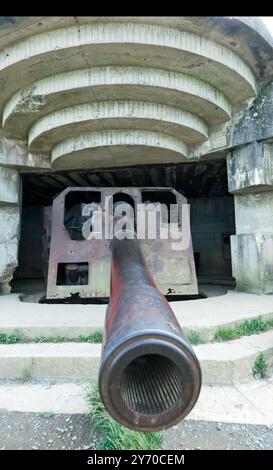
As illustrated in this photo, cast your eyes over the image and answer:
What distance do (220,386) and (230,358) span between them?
21 centimetres

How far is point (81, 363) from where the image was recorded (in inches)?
92.9

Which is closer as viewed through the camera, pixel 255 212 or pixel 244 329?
pixel 244 329

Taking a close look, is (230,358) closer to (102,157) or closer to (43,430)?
A: (43,430)

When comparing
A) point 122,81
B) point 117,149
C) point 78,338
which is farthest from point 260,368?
point 117,149

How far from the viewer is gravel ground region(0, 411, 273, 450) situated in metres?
1.61

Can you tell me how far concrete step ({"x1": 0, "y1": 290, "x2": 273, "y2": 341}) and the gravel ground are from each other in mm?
1007

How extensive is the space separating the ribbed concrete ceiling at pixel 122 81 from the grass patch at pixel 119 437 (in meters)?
3.37

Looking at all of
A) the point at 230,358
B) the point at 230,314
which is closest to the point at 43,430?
the point at 230,358

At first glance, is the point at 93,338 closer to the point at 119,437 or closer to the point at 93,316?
the point at 93,316

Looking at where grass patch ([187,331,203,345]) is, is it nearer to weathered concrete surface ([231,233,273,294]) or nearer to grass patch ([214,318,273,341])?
grass patch ([214,318,273,341])

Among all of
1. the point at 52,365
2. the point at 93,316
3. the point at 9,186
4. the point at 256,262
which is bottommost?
the point at 52,365

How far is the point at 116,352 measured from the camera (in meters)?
0.87

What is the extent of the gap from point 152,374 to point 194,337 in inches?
67.9

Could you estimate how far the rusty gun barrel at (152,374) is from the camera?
0.87 m
